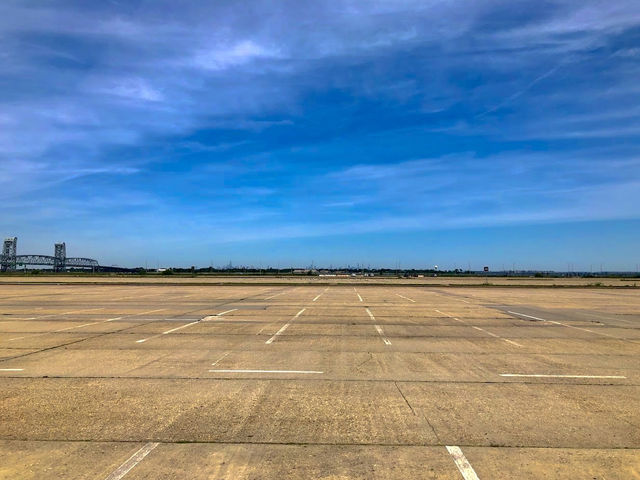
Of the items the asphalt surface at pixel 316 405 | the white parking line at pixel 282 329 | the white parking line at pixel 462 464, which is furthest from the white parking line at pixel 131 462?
the white parking line at pixel 282 329

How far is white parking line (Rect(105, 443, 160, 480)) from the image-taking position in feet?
15.6

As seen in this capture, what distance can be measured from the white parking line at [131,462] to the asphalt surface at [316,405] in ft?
0.04

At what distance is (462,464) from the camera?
5070 millimetres

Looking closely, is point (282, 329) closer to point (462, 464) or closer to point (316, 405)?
point (316, 405)

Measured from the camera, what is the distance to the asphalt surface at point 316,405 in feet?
16.8

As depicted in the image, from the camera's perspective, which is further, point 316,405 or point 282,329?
point 282,329

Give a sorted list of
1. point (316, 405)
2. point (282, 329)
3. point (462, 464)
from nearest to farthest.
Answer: point (462, 464) < point (316, 405) < point (282, 329)

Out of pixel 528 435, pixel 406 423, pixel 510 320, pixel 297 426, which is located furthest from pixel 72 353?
pixel 510 320

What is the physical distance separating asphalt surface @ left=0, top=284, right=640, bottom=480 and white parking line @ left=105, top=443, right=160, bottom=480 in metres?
0.01

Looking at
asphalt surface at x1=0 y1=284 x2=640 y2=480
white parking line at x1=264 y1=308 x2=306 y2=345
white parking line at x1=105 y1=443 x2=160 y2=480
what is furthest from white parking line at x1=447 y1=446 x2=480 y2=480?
white parking line at x1=264 y1=308 x2=306 y2=345

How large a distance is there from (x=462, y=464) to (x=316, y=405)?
8.77 ft

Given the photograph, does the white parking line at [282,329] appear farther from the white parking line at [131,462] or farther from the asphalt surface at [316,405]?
the white parking line at [131,462]

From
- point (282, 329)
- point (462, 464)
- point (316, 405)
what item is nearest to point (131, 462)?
point (316, 405)

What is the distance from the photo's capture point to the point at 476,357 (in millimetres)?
11281
